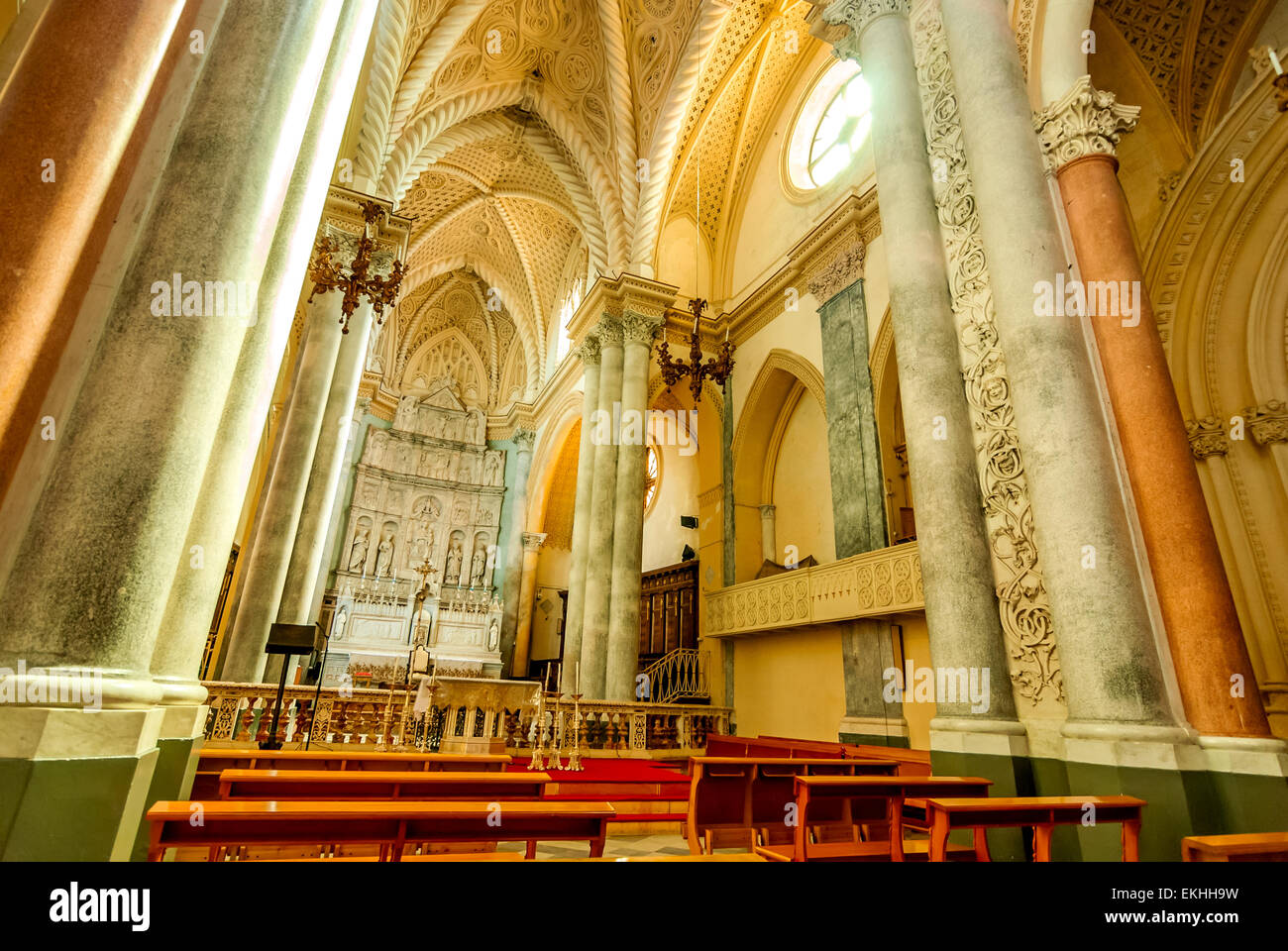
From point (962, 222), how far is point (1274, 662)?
238 inches

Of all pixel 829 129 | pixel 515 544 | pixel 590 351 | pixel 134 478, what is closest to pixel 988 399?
pixel 134 478

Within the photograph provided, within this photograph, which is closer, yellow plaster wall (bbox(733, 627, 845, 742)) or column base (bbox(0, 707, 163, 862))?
column base (bbox(0, 707, 163, 862))

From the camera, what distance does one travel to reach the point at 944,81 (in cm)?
587

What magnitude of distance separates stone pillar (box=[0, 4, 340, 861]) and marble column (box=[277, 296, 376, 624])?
726cm

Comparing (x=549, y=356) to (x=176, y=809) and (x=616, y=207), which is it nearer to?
(x=616, y=207)

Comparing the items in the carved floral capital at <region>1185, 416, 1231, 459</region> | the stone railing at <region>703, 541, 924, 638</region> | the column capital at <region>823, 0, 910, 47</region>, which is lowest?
the stone railing at <region>703, 541, 924, 638</region>

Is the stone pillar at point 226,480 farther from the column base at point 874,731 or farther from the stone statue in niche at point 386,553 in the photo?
the stone statue in niche at point 386,553

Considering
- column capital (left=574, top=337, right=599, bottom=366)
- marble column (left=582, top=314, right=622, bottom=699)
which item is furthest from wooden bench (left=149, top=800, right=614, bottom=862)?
column capital (left=574, top=337, right=599, bottom=366)

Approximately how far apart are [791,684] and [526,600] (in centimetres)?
1091

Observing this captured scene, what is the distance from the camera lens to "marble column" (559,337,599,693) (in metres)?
12.4

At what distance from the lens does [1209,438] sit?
7809mm

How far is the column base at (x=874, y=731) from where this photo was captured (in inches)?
330

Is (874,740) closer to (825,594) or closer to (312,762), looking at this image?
(825,594)

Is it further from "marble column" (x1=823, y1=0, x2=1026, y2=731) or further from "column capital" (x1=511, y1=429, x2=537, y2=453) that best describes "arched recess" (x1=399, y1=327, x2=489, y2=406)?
"marble column" (x1=823, y1=0, x2=1026, y2=731)
